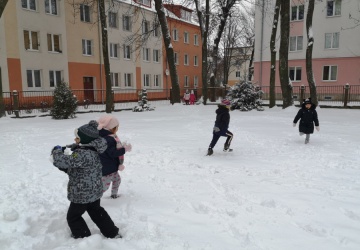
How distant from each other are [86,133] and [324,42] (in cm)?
3097

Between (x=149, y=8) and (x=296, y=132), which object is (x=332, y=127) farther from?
(x=149, y=8)

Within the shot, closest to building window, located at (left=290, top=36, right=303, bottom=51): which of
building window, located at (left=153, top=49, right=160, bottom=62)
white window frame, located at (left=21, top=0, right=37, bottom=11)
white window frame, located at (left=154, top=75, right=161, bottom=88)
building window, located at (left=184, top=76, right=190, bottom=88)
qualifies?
building window, located at (left=153, top=49, right=160, bottom=62)

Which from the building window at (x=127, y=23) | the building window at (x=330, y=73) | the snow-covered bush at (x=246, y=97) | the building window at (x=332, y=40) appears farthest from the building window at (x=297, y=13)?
the building window at (x=127, y=23)

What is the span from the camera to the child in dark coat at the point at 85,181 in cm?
325

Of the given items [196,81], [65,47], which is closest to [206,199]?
[65,47]

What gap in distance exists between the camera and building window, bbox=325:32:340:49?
94.6 feet

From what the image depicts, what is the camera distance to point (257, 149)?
818 centimetres

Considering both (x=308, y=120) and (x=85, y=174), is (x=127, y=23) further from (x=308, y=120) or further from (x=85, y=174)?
Answer: (x=85, y=174)

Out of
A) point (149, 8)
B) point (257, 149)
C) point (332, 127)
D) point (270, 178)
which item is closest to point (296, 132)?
point (332, 127)

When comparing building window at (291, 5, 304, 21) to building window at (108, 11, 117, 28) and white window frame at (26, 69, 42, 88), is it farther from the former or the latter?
white window frame at (26, 69, 42, 88)

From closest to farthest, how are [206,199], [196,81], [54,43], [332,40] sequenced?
[206,199]
[54,43]
[332,40]
[196,81]

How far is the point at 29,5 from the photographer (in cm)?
2248

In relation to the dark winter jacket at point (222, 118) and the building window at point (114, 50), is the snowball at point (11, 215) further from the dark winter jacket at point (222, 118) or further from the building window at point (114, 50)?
the building window at point (114, 50)

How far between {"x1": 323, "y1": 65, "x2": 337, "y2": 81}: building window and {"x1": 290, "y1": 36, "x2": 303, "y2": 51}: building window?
3.23 meters
